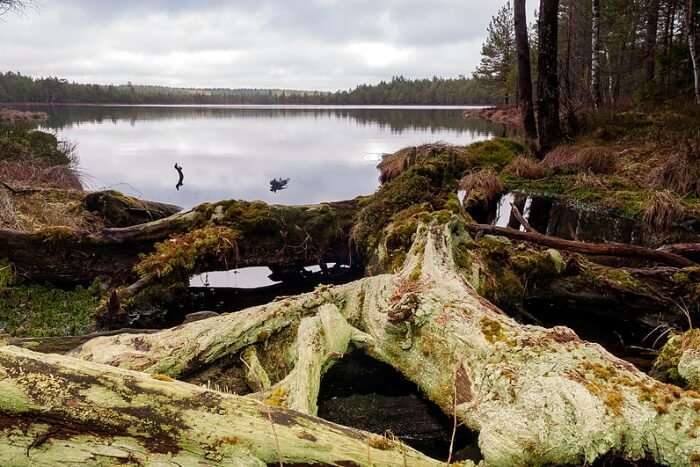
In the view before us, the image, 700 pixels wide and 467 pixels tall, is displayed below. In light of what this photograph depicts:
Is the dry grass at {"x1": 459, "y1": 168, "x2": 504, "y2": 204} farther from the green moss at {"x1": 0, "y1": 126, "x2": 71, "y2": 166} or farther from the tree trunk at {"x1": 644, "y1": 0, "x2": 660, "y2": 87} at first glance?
the tree trunk at {"x1": 644, "y1": 0, "x2": 660, "y2": 87}

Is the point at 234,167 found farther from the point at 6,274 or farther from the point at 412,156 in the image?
the point at 6,274

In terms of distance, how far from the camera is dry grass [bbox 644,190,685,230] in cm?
962

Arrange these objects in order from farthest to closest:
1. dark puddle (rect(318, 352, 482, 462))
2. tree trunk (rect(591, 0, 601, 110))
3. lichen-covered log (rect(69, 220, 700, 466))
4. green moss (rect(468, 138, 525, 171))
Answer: tree trunk (rect(591, 0, 601, 110)), green moss (rect(468, 138, 525, 171)), dark puddle (rect(318, 352, 482, 462)), lichen-covered log (rect(69, 220, 700, 466))

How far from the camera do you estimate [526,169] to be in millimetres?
15094

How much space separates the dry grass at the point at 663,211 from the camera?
9.62 meters

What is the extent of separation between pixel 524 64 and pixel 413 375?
46.4 ft

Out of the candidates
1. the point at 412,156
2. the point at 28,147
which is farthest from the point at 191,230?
the point at 28,147

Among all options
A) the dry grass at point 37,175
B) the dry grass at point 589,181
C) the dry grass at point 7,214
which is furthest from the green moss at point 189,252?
the dry grass at point 589,181

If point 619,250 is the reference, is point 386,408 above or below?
below

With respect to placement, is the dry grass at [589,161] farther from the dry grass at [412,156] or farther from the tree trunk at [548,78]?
the dry grass at [412,156]

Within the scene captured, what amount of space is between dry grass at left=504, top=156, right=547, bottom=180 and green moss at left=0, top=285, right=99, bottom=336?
12275 millimetres

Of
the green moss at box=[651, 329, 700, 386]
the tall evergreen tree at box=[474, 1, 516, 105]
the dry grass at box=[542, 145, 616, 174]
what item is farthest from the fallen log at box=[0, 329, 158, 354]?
the tall evergreen tree at box=[474, 1, 516, 105]

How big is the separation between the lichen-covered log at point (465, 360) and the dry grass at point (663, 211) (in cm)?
648

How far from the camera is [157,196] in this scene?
15484 millimetres
